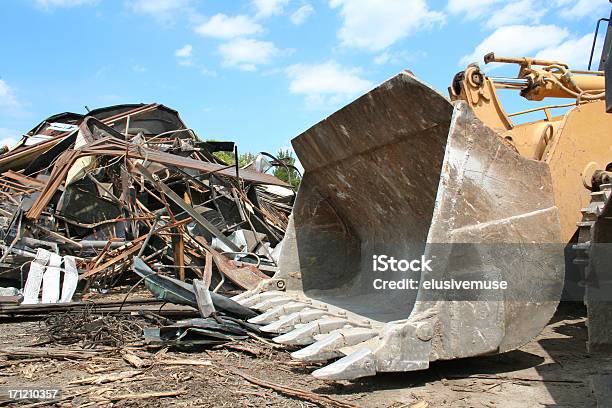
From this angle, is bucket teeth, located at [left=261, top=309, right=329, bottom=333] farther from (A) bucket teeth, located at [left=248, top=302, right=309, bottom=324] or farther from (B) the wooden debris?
(B) the wooden debris

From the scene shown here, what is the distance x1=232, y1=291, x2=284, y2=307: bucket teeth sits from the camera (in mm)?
4504

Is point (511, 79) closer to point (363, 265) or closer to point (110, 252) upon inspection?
point (363, 265)

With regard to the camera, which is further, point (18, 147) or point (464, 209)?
point (18, 147)

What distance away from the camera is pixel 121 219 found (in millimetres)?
6461

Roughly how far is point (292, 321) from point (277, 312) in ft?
1.06

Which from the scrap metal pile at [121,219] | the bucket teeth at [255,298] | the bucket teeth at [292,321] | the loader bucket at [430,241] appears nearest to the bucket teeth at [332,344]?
the loader bucket at [430,241]

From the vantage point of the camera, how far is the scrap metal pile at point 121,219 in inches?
235

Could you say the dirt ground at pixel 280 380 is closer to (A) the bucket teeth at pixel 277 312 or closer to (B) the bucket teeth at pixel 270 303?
(A) the bucket teeth at pixel 277 312

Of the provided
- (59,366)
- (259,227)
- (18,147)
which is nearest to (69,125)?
(18,147)

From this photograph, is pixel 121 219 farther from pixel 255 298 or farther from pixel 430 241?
pixel 430 241

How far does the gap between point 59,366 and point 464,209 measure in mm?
2471

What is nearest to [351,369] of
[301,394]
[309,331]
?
[301,394]

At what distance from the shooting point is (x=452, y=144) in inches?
128

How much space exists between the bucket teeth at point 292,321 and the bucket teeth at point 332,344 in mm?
599
